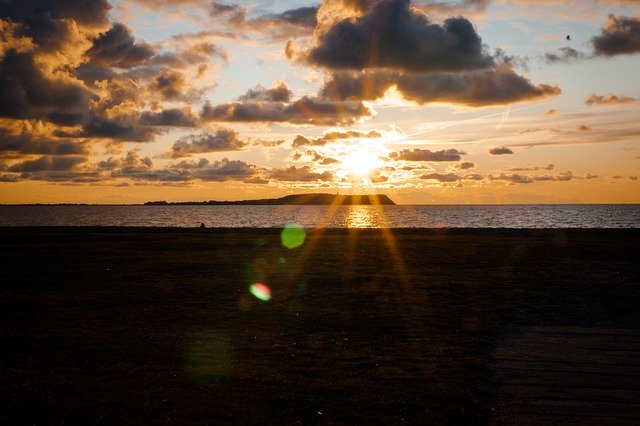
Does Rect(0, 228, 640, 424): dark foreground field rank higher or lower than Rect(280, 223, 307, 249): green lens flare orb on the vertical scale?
higher

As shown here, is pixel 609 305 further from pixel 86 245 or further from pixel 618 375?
pixel 86 245

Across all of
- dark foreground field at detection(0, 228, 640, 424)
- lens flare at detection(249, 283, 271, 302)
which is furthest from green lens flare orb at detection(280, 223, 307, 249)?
lens flare at detection(249, 283, 271, 302)

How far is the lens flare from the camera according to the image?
20.1 meters

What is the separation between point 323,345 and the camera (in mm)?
13281

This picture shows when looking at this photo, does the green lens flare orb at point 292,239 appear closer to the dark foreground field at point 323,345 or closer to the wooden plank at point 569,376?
the dark foreground field at point 323,345

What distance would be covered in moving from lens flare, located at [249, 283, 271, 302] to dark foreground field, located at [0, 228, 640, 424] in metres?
0.40

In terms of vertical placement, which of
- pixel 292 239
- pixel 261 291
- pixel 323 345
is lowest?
pixel 292 239

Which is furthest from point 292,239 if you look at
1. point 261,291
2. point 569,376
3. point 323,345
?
point 569,376

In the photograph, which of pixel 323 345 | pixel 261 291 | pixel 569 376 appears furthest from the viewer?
pixel 261 291

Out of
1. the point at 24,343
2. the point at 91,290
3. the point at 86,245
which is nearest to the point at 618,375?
the point at 24,343

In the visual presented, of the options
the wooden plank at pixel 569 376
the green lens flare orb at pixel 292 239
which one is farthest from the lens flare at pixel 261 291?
the green lens flare orb at pixel 292 239

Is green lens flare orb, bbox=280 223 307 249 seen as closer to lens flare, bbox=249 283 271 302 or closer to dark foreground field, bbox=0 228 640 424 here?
dark foreground field, bbox=0 228 640 424

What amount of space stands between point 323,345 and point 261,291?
840cm

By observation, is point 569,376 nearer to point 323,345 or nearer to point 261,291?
Result: point 323,345
